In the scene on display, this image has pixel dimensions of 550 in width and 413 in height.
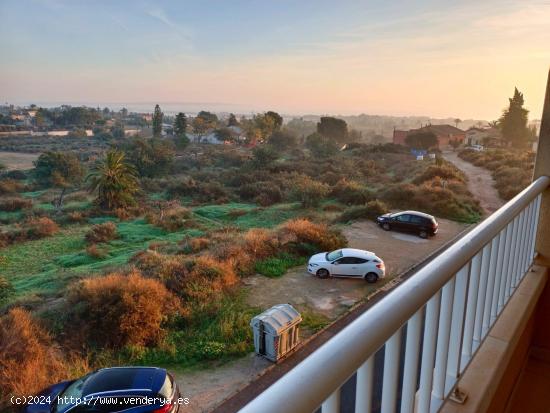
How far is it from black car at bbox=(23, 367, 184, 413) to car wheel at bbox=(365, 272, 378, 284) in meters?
1.49

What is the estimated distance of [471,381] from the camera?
2.88ft

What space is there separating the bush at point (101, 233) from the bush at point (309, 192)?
2568 millimetres

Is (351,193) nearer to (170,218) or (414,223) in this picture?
(414,223)

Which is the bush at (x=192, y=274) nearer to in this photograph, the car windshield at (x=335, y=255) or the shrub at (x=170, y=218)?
the car windshield at (x=335, y=255)

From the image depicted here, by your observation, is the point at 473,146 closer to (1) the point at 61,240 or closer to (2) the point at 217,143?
(2) the point at 217,143

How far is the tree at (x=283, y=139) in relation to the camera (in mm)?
9898

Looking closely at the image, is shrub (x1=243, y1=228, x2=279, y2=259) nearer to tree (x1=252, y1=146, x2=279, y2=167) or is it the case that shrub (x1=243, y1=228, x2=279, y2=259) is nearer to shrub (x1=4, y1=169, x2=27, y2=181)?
shrub (x1=4, y1=169, x2=27, y2=181)

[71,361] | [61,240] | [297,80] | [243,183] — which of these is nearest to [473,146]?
[243,183]

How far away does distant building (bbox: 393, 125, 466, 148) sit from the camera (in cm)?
1016

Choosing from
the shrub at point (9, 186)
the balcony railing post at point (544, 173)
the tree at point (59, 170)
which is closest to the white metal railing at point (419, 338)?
the balcony railing post at point (544, 173)

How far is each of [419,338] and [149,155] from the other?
23.7 ft

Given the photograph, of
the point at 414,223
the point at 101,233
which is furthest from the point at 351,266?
the point at 101,233

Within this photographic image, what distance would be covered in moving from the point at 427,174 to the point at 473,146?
5.28m

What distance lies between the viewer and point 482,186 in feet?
21.5
